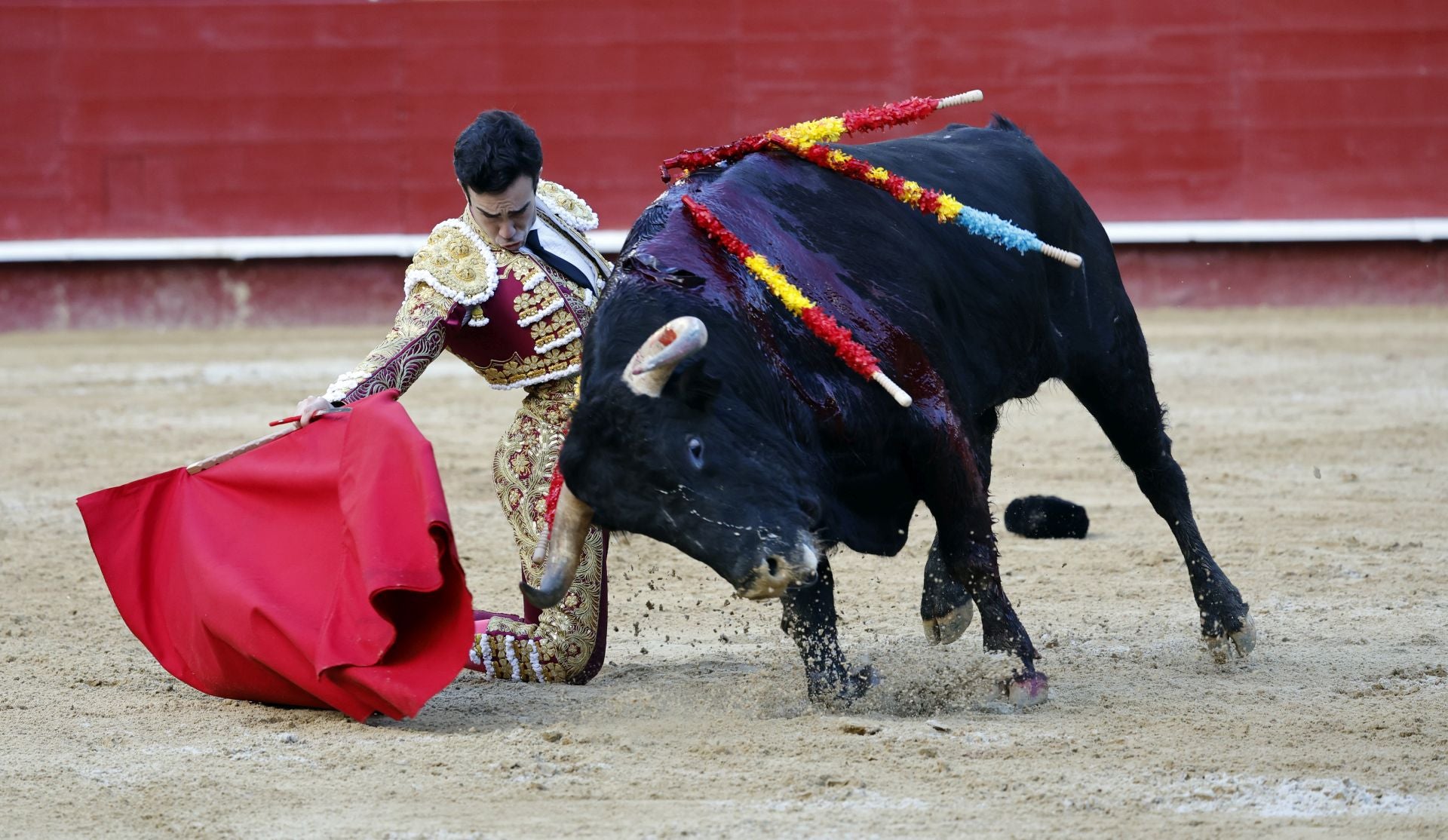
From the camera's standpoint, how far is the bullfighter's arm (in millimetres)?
2812

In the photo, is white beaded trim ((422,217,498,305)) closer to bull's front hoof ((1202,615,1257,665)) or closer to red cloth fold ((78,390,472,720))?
red cloth fold ((78,390,472,720))

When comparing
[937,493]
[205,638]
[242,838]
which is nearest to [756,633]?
[937,493]

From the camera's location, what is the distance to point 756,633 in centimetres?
355

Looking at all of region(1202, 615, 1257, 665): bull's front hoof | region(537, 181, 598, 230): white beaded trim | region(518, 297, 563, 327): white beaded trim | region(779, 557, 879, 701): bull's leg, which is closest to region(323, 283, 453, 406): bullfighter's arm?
region(518, 297, 563, 327): white beaded trim

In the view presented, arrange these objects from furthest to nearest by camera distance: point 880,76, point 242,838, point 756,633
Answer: point 880,76
point 756,633
point 242,838

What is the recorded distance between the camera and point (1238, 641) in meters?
3.16

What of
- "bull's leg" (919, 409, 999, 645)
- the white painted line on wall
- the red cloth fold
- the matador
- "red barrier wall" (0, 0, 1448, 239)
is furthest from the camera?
"red barrier wall" (0, 0, 1448, 239)

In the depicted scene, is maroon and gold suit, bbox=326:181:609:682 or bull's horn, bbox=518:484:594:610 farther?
maroon and gold suit, bbox=326:181:609:682

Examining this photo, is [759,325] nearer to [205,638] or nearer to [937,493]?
[937,493]

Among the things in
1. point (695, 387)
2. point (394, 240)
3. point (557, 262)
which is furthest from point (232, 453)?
point (394, 240)

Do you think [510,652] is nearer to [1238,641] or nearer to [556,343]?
[556,343]

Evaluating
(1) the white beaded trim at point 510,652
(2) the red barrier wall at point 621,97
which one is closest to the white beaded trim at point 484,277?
(1) the white beaded trim at point 510,652

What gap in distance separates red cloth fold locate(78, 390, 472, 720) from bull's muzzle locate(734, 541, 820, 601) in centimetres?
54

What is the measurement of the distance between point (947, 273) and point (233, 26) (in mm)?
7675
